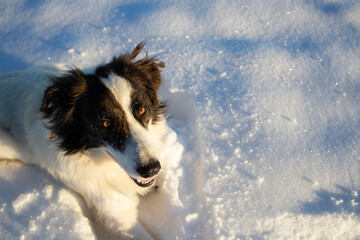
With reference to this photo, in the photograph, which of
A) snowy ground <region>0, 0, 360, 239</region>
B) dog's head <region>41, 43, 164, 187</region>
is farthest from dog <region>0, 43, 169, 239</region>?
snowy ground <region>0, 0, 360, 239</region>

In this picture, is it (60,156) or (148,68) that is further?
(148,68)

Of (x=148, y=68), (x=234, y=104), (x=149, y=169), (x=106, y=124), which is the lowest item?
(x=234, y=104)

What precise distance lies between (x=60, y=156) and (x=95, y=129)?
1.93ft

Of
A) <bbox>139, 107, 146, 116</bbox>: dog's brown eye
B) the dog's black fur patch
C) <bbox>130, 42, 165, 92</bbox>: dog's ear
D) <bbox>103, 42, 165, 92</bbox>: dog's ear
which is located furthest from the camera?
<bbox>130, 42, 165, 92</bbox>: dog's ear

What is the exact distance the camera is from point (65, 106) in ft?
8.06

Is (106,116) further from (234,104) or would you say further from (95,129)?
(234,104)

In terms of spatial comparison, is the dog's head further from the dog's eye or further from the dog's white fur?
the dog's white fur

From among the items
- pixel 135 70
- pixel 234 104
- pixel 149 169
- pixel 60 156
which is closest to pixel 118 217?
pixel 60 156

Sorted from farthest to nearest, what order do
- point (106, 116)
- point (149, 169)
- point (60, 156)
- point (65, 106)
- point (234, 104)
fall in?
point (234, 104), point (60, 156), point (65, 106), point (106, 116), point (149, 169)

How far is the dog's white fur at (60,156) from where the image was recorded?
2.73 meters

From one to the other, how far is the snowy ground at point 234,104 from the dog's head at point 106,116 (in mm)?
938

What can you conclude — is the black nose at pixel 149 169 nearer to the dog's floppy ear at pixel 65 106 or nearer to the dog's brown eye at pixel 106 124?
the dog's brown eye at pixel 106 124

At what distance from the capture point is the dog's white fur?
2734 millimetres

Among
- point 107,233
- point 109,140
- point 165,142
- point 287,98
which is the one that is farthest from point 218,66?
point 107,233
